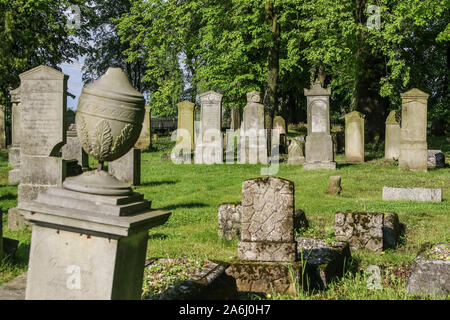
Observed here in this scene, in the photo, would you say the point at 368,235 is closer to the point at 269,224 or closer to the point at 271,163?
the point at 269,224

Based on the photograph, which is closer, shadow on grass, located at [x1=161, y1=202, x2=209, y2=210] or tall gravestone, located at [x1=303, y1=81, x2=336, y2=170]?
shadow on grass, located at [x1=161, y1=202, x2=209, y2=210]

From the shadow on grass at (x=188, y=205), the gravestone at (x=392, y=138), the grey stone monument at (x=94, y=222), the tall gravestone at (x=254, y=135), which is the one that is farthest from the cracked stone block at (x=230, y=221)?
the gravestone at (x=392, y=138)

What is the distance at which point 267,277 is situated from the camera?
5594mm

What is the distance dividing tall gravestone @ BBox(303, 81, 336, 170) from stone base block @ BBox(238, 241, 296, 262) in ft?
40.1

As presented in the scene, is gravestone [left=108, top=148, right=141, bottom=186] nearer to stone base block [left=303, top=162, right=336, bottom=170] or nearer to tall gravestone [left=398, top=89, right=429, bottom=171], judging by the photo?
stone base block [left=303, top=162, right=336, bottom=170]

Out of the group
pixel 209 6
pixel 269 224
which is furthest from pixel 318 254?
pixel 209 6

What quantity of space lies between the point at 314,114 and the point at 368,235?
11242 mm

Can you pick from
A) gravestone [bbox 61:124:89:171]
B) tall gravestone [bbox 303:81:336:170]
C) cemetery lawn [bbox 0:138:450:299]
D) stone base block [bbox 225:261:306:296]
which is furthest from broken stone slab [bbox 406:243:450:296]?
tall gravestone [bbox 303:81:336:170]

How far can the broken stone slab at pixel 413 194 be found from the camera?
11.6 metres

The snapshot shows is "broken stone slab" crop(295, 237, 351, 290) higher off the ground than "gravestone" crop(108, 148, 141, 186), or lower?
lower

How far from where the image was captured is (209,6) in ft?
81.8

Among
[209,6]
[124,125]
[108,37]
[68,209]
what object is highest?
[108,37]

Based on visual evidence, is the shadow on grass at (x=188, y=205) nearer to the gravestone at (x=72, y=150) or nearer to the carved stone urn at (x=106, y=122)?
the gravestone at (x=72, y=150)

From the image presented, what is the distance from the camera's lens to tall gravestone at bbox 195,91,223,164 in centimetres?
1958
